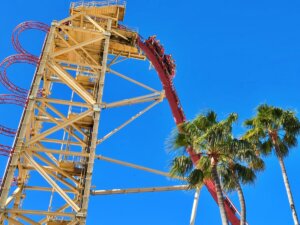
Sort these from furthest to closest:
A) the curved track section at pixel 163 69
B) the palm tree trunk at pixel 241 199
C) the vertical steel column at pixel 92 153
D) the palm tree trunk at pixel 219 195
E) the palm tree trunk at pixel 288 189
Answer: the curved track section at pixel 163 69, the palm tree trunk at pixel 288 189, the vertical steel column at pixel 92 153, the palm tree trunk at pixel 241 199, the palm tree trunk at pixel 219 195

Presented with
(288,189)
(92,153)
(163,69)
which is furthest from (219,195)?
(163,69)

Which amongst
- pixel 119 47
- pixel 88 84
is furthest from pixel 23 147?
pixel 119 47

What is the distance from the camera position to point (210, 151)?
15.7 meters

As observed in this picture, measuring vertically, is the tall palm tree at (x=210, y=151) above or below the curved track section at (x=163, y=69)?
below

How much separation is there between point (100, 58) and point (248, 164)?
11188 millimetres

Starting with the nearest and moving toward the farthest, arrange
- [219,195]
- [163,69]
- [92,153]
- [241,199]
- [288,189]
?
1. [219,195]
2. [241,199]
3. [92,153]
4. [288,189]
5. [163,69]

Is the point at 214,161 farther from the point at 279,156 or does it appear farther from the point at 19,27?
the point at 19,27

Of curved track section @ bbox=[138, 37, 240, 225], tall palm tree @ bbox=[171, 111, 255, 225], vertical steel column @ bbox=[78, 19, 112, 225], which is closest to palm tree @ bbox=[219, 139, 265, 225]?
tall palm tree @ bbox=[171, 111, 255, 225]

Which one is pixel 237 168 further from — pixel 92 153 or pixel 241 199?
pixel 92 153

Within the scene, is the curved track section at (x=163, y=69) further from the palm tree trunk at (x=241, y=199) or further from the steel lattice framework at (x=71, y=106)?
the palm tree trunk at (x=241, y=199)

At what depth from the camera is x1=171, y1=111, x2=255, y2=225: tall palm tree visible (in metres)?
15.5

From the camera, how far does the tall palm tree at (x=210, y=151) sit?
15.5 meters

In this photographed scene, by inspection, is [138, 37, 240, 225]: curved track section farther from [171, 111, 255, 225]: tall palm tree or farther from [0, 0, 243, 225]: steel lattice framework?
[171, 111, 255, 225]: tall palm tree

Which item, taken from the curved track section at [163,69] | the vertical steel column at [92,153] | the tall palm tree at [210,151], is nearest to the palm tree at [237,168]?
the tall palm tree at [210,151]
